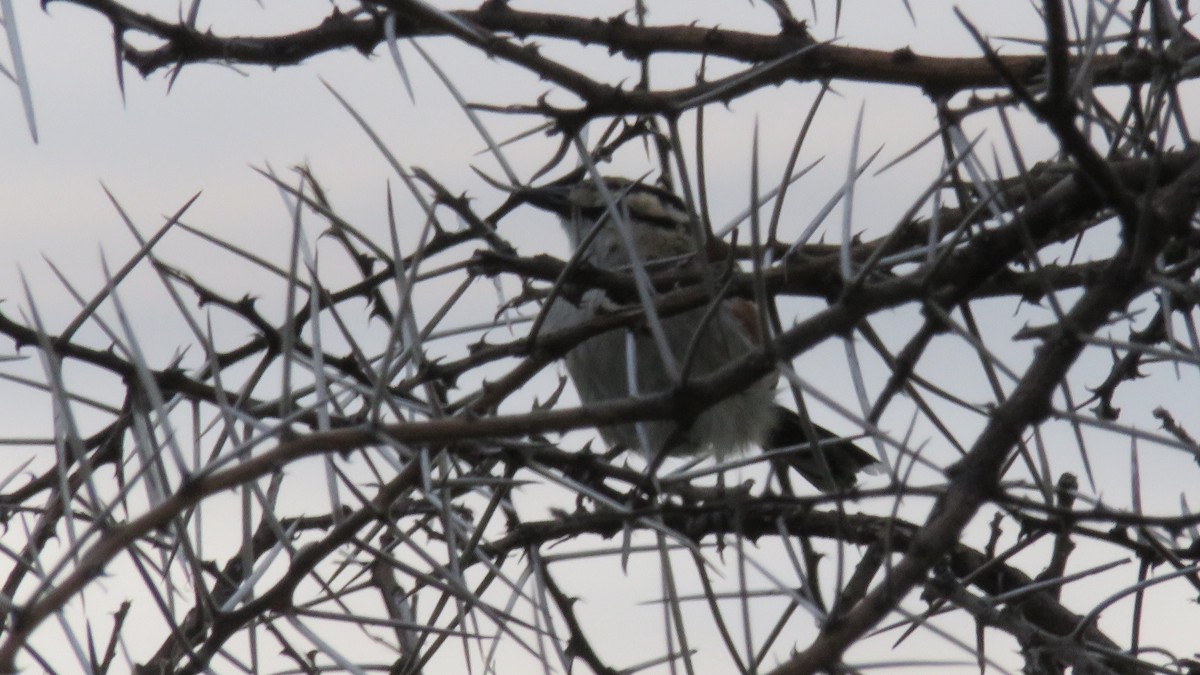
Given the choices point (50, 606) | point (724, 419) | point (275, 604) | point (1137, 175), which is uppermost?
point (724, 419)

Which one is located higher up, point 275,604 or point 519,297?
point 519,297

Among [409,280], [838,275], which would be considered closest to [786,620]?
[838,275]

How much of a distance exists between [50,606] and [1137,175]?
136 centimetres

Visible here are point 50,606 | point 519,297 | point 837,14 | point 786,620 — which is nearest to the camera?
point 50,606

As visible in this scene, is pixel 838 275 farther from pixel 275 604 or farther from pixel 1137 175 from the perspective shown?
pixel 275 604

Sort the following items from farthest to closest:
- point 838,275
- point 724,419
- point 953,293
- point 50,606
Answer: point 724,419 < point 838,275 < point 953,293 < point 50,606

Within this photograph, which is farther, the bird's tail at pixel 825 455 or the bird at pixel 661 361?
the bird's tail at pixel 825 455

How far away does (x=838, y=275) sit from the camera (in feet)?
7.01

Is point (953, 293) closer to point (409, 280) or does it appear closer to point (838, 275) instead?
point (838, 275)

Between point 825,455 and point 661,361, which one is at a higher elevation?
point 825,455

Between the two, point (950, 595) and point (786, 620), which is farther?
point (950, 595)

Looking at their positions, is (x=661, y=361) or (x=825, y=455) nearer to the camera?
(x=661, y=361)

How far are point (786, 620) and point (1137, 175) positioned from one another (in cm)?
82

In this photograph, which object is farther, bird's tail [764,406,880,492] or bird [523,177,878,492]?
bird's tail [764,406,880,492]
